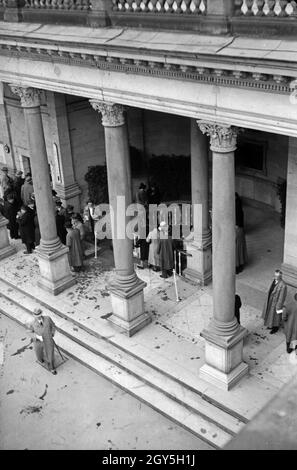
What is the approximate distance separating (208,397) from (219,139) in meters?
4.69

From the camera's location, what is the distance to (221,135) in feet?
29.9

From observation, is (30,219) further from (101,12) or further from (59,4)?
(101,12)

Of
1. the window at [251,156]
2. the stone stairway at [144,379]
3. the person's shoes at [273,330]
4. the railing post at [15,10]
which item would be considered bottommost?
the stone stairway at [144,379]

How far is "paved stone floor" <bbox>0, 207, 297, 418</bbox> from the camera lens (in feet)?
35.6

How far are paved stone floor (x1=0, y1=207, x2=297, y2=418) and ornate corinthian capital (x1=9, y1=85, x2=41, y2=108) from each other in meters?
4.63

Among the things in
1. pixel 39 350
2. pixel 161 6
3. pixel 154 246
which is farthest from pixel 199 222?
pixel 161 6

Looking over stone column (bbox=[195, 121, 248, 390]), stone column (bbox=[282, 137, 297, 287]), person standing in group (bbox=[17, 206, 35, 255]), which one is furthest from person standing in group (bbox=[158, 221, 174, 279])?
person standing in group (bbox=[17, 206, 35, 255])

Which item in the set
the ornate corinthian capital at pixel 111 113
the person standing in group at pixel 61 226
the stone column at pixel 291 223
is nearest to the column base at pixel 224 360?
the stone column at pixel 291 223

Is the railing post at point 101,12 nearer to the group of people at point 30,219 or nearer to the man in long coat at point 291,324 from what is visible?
the group of people at point 30,219

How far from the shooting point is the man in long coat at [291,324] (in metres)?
10.9

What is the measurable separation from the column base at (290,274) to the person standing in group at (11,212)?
837 cm

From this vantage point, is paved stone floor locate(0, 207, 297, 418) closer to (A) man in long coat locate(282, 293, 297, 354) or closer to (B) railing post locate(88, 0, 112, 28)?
(A) man in long coat locate(282, 293, 297, 354)

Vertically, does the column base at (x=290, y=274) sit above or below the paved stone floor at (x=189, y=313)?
above
